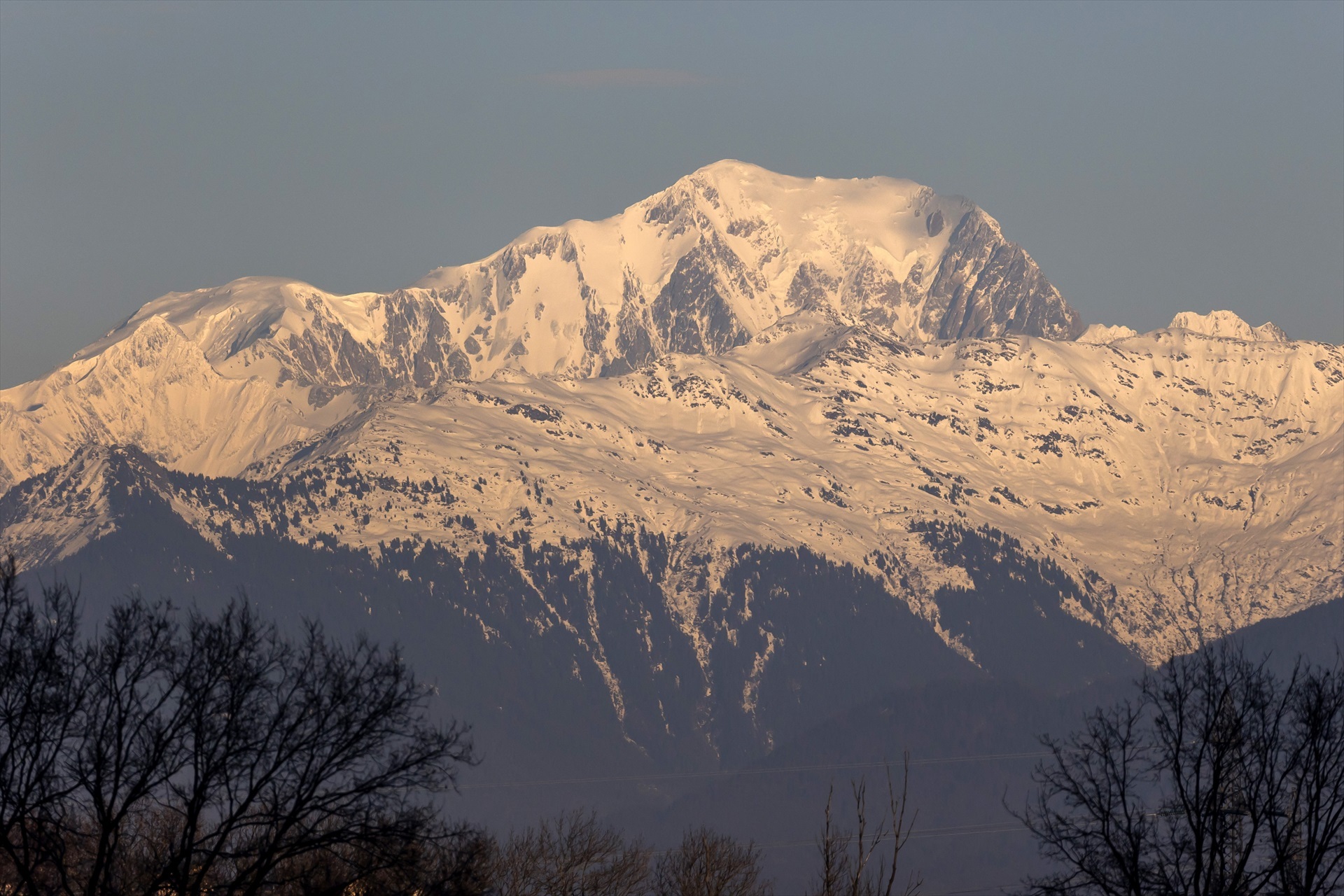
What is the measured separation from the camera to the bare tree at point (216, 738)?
182 ft

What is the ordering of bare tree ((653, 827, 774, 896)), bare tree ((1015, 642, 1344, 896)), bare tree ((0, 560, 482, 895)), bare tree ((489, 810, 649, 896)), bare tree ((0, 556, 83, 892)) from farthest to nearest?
bare tree ((489, 810, 649, 896)) < bare tree ((653, 827, 774, 896)) < bare tree ((1015, 642, 1344, 896)) < bare tree ((0, 560, 482, 895)) < bare tree ((0, 556, 83, 892))

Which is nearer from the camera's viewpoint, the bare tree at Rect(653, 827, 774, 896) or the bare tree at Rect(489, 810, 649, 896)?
the bare tree at Rect(653, 827, 774, 896)

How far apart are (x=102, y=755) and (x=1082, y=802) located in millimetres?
26485

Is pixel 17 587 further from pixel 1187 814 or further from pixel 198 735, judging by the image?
pixel 1187 814

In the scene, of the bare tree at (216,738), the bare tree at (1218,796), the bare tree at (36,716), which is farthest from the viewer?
the bare tree at (1218,796)

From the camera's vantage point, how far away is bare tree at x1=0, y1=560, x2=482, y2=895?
182 feet

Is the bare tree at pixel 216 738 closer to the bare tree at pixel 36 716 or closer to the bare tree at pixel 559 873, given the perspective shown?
the bare tree at pixel 36 716

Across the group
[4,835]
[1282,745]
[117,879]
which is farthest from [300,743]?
[1282,745]

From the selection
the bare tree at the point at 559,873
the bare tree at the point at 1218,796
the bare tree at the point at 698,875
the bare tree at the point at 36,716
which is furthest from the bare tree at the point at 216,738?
the bare tree at the point at 698,875

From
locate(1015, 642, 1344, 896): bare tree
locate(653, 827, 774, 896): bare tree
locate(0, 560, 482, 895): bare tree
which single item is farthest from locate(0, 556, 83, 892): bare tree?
locate(653, 827, 774, 896): bare tree

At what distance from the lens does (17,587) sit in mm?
58750

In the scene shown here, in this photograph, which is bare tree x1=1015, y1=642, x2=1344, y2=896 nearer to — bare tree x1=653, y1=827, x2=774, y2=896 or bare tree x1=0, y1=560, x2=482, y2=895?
bare tree x1=0, y1=560, x2=482, y2=895

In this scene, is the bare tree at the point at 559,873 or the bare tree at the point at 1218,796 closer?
the bare tree at the point at 1218,796

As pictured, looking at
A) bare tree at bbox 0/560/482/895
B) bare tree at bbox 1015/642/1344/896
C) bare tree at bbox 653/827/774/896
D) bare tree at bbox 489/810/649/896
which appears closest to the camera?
bare tree at bbox 0/560/482/895
